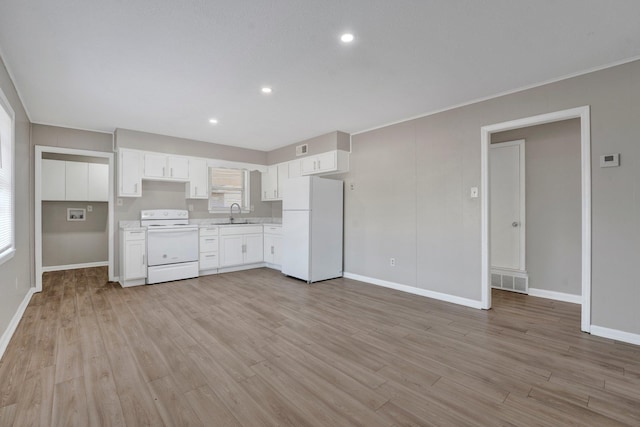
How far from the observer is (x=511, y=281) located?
4316 millimetres

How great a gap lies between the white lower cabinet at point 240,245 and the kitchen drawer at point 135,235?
1.28 metres

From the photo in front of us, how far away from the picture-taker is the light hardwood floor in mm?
1726

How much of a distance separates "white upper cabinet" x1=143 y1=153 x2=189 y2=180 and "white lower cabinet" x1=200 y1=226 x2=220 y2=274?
3.55 ft

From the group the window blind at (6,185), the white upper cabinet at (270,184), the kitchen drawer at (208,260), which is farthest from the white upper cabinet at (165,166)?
the window blind at (6,185)

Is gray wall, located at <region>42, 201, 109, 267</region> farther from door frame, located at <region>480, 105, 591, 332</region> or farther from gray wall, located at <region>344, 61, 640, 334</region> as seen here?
door frame, located at <region>480, 105, 591, 332</region>

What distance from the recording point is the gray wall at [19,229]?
8.84 ft

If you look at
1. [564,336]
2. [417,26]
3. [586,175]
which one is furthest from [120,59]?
[564,336]

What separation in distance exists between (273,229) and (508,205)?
13.3ft

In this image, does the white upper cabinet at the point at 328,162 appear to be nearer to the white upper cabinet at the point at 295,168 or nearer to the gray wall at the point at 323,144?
the gray wall at the point at 323,144

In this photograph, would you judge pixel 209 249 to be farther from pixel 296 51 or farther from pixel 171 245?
pixel 296 51

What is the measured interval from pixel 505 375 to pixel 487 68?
8.68ft

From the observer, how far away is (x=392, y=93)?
3.38m

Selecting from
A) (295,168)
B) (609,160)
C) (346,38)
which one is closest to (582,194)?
(609,160)

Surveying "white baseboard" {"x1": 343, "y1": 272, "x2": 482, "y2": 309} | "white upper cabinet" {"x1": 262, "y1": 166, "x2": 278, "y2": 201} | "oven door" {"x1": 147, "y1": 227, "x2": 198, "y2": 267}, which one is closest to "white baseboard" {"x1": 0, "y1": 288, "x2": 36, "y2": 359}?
"oven door" {"x1": 147, "y1": 227, "x2": 198, "y2": 267}
